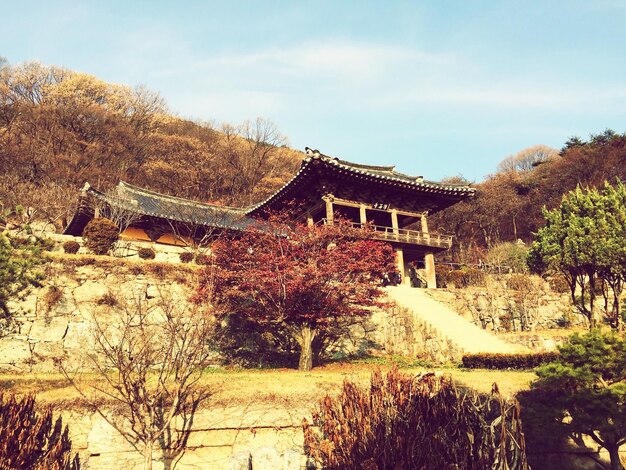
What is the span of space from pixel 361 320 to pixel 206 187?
992 inches

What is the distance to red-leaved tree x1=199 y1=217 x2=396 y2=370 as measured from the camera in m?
12.2

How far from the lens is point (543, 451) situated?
8.32 m

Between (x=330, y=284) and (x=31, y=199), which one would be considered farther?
(x=31, y=199)

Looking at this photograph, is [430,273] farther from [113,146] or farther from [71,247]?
[113,146]

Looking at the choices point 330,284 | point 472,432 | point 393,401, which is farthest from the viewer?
point 330,284

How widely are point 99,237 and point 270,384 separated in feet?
33.9

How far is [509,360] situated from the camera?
1207cm

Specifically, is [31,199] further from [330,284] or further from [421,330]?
[421,330]

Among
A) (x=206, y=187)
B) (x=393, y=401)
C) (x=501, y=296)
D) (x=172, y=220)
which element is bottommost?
(x=393, y=401)

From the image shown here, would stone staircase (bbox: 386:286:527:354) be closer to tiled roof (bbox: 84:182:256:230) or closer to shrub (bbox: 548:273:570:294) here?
shrub (bbox: 548:273:570:294)

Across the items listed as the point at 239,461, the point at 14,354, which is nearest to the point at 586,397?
the point at 239,461

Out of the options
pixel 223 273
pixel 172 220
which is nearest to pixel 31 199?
pixel 172 220

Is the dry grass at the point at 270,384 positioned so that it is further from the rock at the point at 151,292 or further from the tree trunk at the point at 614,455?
the rock at the point at 151,292

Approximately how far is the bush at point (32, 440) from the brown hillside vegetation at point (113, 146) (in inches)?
954
